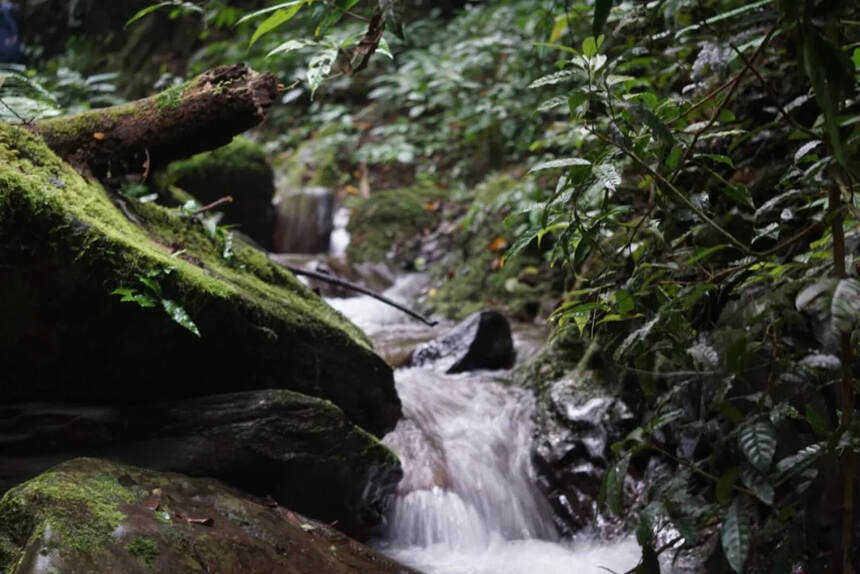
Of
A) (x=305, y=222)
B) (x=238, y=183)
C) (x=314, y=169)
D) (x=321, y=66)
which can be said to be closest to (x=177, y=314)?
(x=321, y=66)

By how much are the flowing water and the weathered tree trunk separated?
1.84 m

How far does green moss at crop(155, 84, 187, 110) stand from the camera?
9.95 feet

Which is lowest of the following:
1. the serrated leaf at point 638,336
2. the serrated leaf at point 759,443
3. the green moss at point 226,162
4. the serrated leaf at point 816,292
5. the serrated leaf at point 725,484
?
the green moss at point 226,162

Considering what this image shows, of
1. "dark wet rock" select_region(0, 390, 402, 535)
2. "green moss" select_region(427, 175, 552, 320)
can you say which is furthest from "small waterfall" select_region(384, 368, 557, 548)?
"green moss" select_region(427, 175, 552, 320)

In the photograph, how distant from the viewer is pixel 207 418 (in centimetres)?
267

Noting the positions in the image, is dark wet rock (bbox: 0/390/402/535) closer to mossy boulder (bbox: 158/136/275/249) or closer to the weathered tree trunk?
the weathered tree trunk

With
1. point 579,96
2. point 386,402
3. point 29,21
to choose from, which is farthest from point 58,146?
point 29,21

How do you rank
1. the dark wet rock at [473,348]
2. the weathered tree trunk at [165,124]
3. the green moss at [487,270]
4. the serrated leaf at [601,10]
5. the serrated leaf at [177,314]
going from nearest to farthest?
the serrated leaf at [601,10], the serrated leaf at [177,314], the weathered tree trunk at [165,124], the dark wet rock at [473,348], the green moss at [487,270]

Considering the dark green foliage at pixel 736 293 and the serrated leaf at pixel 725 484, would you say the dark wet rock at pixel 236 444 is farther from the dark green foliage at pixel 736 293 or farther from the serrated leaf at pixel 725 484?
the serrated leaf at pixel 725 484

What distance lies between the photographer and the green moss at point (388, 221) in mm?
8820

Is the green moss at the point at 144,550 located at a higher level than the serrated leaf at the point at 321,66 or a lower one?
lower

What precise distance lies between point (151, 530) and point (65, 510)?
0.24 metres

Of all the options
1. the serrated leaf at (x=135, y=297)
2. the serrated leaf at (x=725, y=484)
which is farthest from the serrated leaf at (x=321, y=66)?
the serrated leaf at (x=725, y=484)

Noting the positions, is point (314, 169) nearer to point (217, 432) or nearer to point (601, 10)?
point (217, 432)
